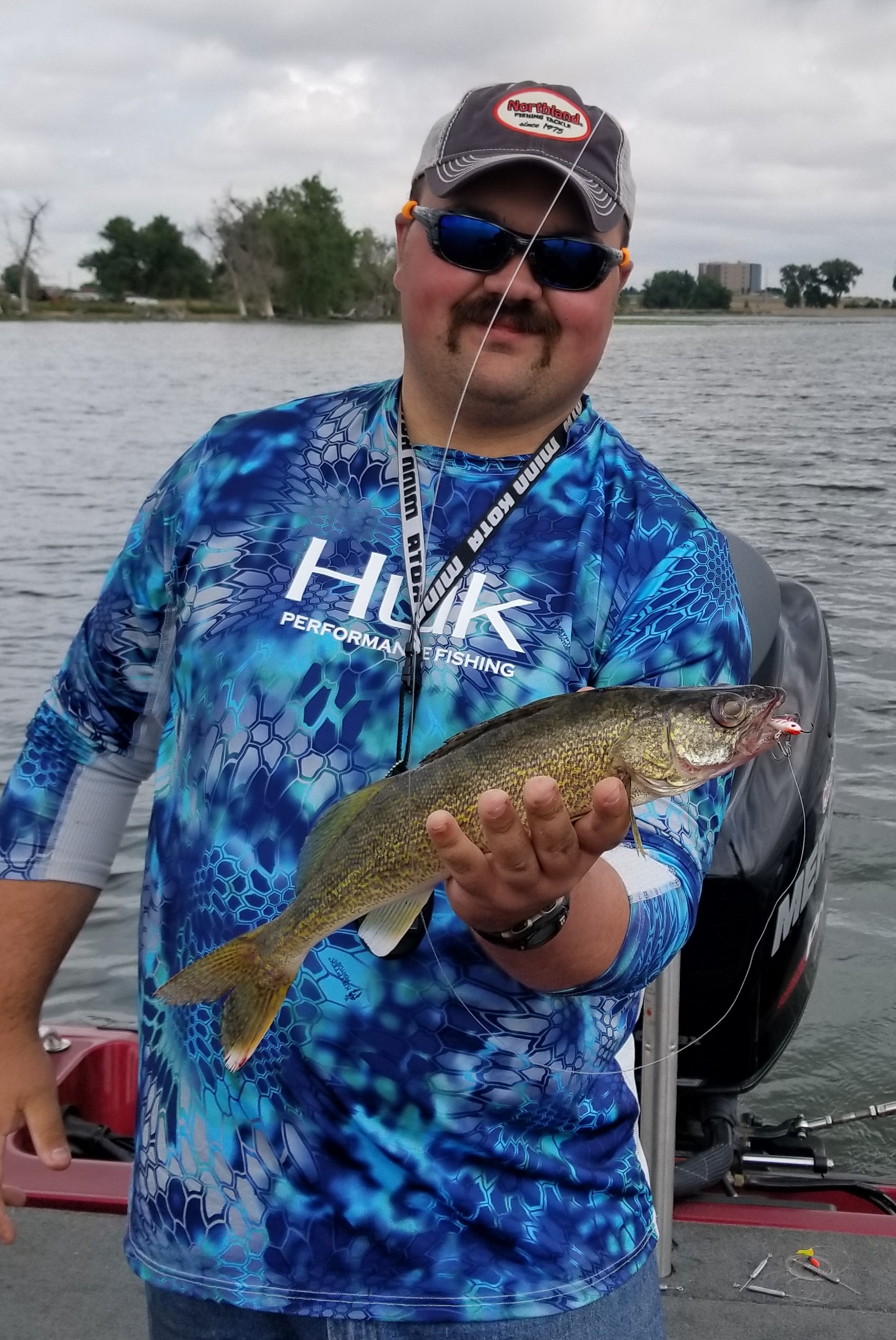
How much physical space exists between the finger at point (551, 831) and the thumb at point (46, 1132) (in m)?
1.18

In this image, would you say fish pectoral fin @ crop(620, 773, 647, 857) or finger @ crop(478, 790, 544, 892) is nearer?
finger @ crop(478, 790, 544, 892)

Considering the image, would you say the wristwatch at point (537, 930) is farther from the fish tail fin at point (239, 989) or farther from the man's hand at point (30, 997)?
the man's hand at point (30, 997)

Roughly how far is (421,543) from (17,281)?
12412 cm

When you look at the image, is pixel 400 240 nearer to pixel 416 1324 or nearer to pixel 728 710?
pixel 728 710

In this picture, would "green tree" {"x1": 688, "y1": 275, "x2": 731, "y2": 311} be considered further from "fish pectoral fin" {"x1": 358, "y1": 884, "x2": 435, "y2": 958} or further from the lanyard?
"fish pectoral fin" {"x1": 358, "y1": 884, "x2": 435, "y2": 958}

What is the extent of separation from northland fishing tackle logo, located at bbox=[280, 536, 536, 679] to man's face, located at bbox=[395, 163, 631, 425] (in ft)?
1.05

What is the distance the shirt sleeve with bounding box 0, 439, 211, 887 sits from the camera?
232 centimetres

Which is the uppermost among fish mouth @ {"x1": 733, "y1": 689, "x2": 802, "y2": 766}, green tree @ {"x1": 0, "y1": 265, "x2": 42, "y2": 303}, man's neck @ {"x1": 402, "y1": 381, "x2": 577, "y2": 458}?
green tree @ {"x1": 0, "y1": 265, "x2": 42, "y2": 303}

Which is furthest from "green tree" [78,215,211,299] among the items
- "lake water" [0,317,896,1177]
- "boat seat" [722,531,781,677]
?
"boat seat" [722,531,781,677]

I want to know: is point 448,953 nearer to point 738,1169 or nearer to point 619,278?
point 619,278

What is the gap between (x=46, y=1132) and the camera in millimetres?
2338

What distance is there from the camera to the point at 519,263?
2.20 m

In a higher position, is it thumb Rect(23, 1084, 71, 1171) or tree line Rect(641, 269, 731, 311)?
tree line Rect(641, 269, 731, 311)

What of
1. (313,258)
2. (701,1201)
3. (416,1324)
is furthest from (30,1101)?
(313,258)
